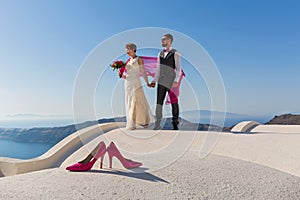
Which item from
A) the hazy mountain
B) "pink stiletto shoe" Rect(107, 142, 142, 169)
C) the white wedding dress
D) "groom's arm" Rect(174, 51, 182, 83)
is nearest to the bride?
the white wedding dress

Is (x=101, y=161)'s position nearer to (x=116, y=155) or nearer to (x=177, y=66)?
(x=116, y=155)

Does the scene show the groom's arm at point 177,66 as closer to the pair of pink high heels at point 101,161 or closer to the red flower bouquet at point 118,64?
the red flower bouquet at point 118,64

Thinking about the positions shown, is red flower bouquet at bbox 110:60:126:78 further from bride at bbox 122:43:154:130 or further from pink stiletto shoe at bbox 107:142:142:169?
pink stiletto shoe at bbox 107:142:142:169

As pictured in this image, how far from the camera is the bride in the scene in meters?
6.99

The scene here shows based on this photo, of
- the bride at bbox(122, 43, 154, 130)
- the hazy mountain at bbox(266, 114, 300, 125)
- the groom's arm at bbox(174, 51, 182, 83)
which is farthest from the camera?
the hazy mountain at bbox(266, 114, 300, 125)

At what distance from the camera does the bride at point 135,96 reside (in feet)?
22.9

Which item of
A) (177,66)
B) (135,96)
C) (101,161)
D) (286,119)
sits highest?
(177,66)

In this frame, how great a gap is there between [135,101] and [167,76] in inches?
48.0

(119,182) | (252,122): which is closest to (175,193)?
(119,182)

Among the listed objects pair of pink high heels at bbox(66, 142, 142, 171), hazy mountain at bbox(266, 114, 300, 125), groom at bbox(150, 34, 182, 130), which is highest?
groom at bbox(150, 34, 182, 130)

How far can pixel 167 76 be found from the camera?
7023mm

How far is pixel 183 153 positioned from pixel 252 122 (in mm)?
6895

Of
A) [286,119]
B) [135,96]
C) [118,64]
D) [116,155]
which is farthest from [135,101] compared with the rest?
[286,119]

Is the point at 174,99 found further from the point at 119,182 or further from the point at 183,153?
the point at 119,182
